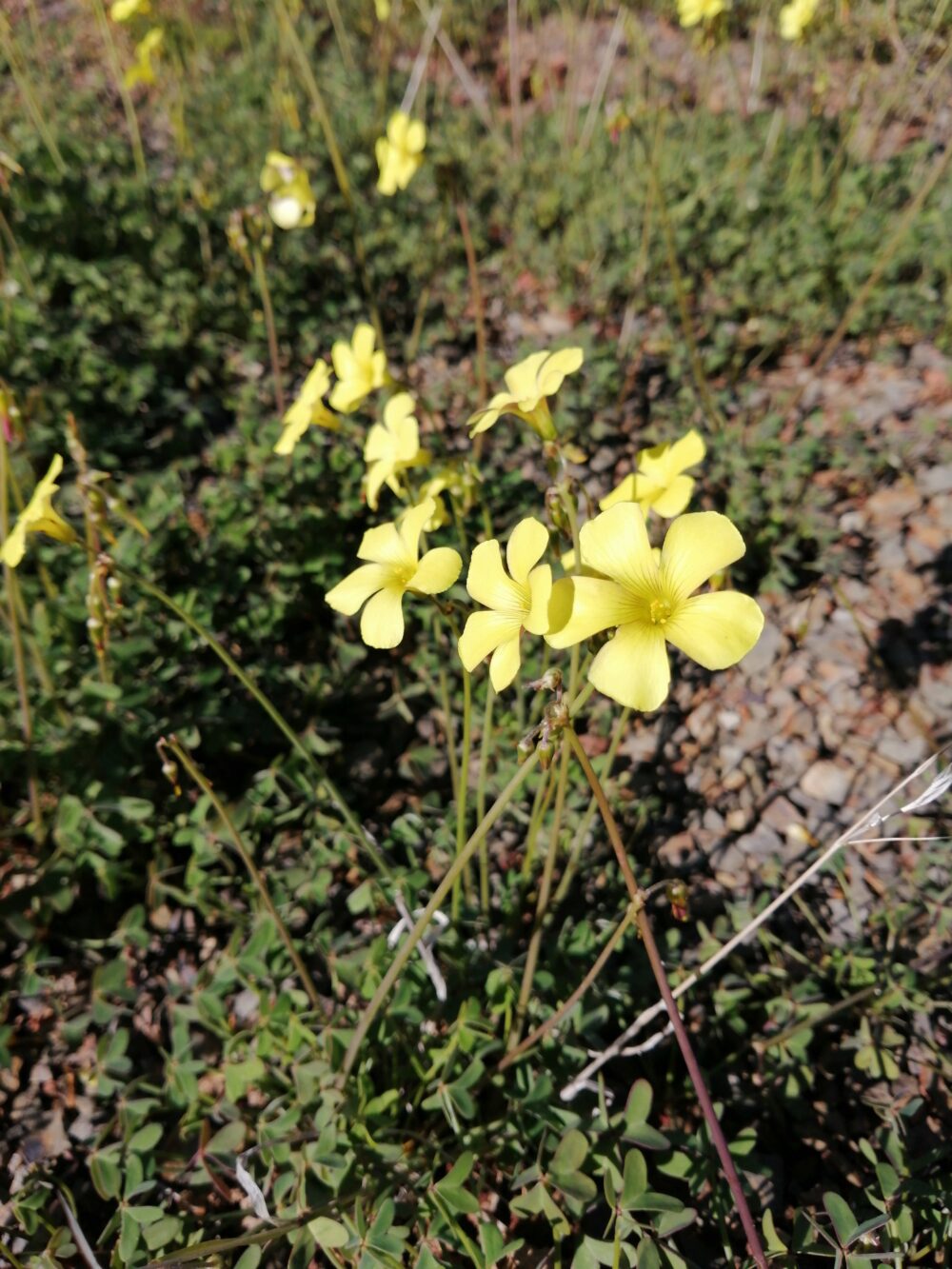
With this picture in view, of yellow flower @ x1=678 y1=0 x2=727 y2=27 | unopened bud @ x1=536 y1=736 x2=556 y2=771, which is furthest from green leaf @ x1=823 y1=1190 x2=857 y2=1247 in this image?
yellow flower @ x1=678 y1=0 x2=727 y2=27

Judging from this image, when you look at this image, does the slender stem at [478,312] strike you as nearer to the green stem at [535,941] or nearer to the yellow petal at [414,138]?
the yellow petal at [414,138]

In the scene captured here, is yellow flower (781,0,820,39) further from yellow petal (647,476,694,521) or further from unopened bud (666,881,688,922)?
unopened bud (666,881,688,922)

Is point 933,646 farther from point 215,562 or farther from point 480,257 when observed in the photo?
point 480,257

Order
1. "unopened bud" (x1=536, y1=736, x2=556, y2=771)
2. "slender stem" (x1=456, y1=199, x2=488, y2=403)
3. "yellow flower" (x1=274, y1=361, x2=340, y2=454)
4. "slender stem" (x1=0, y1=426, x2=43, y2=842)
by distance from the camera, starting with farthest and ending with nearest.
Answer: "slender stem" (x1=456, y1=199, x2=488, y2=403), "yellow flower" (x1=274, y1=361, x2=340, y2=454), "slender stem" (x1=0, y1=426, x2=43, y2=842), "unopened bud" (x1=536, y1=736, x2=556, y2=771)

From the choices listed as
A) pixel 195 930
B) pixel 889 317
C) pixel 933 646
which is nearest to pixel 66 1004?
pixel 195 930

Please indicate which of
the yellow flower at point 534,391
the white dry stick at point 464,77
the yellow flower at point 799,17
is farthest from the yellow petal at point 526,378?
the yellow flower at point 799,17

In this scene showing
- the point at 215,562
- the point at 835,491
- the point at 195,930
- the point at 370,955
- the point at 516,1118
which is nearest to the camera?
the point at 516,1118
